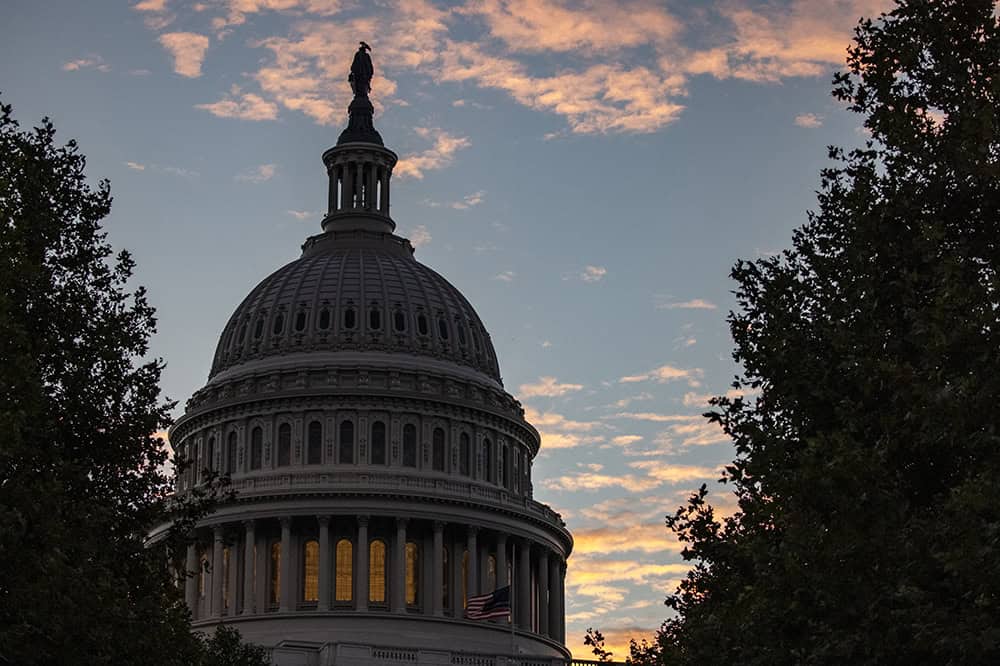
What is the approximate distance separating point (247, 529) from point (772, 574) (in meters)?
84.7

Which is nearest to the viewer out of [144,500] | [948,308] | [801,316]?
[948,308]

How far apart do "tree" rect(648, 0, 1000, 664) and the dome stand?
280 feet

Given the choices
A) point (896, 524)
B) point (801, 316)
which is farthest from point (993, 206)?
point (896, 524)

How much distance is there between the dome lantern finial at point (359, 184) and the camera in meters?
132

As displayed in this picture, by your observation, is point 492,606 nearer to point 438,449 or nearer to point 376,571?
point 376,571

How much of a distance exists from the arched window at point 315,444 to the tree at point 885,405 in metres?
80.9

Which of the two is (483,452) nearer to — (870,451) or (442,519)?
(442,519)

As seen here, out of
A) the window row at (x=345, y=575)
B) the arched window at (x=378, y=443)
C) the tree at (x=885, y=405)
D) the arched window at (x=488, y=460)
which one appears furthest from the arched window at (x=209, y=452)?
the tree at (x=885, y=405)

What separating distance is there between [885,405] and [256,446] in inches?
3510

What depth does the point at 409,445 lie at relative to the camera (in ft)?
393

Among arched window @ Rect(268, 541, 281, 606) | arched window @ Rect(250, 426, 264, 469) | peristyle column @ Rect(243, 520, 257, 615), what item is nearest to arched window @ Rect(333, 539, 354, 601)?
arched window @ Rect(268, 541, 281, 606)

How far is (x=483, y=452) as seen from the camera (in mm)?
122500

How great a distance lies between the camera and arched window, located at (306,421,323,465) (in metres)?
118

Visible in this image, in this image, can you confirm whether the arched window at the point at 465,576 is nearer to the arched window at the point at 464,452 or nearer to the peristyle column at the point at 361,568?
the arched window at the point at 464,452
